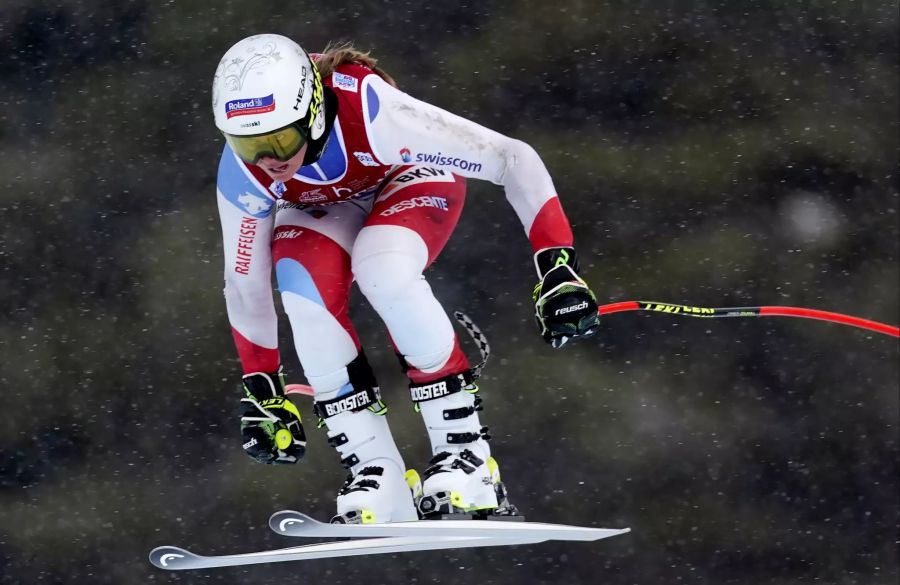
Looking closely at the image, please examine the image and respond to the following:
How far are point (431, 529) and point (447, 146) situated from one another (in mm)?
1261

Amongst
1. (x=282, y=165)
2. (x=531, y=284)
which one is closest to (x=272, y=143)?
(x=282, y=165)

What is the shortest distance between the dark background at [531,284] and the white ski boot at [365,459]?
3467 mm

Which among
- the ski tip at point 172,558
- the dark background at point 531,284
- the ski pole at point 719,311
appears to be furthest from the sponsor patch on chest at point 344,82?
the dark background at point 531,284

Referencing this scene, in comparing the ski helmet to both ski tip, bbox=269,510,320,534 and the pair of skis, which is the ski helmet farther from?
the pair of skis

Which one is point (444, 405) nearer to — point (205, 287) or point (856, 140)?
point (205, 287)

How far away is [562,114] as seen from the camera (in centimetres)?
914

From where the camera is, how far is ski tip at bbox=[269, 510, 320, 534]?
457cm

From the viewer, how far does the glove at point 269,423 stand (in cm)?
522

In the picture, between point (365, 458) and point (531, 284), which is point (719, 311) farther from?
point (531, 284)

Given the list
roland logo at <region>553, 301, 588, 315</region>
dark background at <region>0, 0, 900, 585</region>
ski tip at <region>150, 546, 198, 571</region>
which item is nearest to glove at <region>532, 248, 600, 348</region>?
roland logo at <region>553, 301, 588, 315</region>

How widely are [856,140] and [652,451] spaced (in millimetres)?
2580

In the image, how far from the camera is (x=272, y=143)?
4.64 m

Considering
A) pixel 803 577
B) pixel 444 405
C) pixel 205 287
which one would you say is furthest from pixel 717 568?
pixel 444 405

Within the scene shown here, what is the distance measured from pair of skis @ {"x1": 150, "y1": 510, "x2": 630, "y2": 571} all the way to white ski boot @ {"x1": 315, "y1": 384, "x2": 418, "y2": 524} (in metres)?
Answer: 0.11
